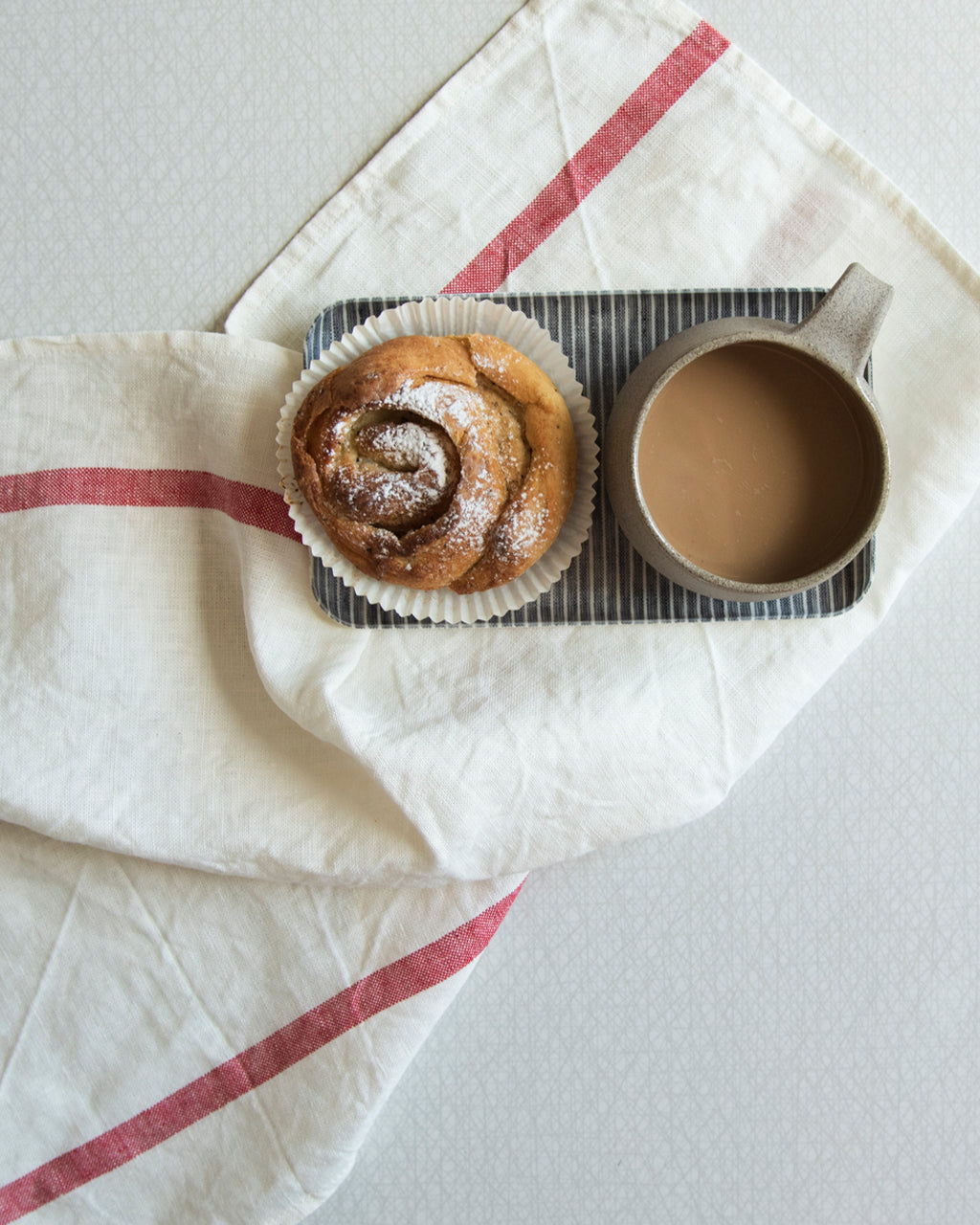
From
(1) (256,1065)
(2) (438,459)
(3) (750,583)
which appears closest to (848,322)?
(3) (750,583)

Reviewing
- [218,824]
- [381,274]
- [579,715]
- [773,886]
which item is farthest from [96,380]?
[773,886]

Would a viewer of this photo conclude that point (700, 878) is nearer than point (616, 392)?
No

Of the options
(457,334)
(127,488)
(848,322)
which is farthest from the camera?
(127,488)

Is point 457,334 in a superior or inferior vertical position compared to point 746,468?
inferior

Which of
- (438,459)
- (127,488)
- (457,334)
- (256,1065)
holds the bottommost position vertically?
(256,1065)

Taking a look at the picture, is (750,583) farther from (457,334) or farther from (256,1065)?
(256,1065)

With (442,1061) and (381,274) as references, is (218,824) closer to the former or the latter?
(442,1061)

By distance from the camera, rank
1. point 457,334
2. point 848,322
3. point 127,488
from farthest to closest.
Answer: point 127,488, point 457,334, point 848,322

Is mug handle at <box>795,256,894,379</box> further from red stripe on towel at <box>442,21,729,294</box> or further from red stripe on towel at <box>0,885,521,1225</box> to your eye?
red stripe on towel at <box>0,885,521,1225</box>
